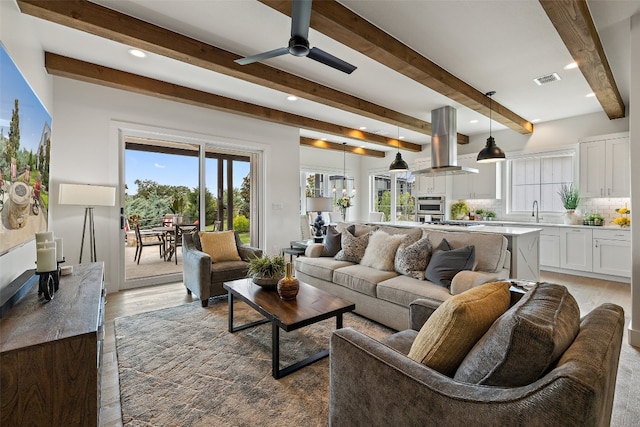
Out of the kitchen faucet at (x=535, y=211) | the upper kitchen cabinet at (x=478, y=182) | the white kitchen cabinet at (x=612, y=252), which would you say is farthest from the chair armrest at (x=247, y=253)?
the kitchen faucet at (x=535, y=211)

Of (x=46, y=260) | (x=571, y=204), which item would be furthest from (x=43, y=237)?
(x=571, y=204)

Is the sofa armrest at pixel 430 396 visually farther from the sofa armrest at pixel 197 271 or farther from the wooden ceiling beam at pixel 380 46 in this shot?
the sofa armrest at pixel 197 271

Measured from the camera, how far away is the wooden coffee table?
2.12 meters

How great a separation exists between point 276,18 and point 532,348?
9.49 ft

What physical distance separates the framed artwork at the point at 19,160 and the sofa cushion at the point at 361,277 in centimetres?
267

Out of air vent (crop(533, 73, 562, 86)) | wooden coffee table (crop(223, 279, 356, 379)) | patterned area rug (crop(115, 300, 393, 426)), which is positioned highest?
air vent (crop(533, 73, 562, 86))

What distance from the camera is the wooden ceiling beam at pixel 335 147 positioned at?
285 inches

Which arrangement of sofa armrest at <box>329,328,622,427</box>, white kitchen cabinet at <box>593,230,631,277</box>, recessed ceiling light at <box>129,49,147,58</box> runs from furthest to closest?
white kitchen cabinet at <box>593,230,631,277</box> < recessed ceiling light at <box>129,49,147,58</box> < sofa armrest at <box>329,328,622,427</box>

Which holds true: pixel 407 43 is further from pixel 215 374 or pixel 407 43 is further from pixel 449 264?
pixel 215 374

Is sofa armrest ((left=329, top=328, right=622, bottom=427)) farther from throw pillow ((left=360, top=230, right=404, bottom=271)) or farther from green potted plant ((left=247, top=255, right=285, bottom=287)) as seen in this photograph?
throw pillow ((left=360, top=230, right=404, bottom=271))

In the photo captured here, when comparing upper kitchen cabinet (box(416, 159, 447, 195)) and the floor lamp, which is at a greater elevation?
upper kitchen cabinet (box(416, 159, 447, 195))

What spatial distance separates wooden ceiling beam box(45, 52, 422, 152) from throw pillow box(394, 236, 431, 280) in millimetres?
3404

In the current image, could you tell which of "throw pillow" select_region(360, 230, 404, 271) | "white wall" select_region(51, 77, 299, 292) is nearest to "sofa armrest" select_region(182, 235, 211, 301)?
"white wall" select_region(51, 77, 299, 292)

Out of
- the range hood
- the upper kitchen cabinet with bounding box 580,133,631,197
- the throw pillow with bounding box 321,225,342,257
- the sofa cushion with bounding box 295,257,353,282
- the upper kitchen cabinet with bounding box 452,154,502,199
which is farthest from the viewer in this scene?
the upper kitchen cabinet with bounding box 452,154,502,199
